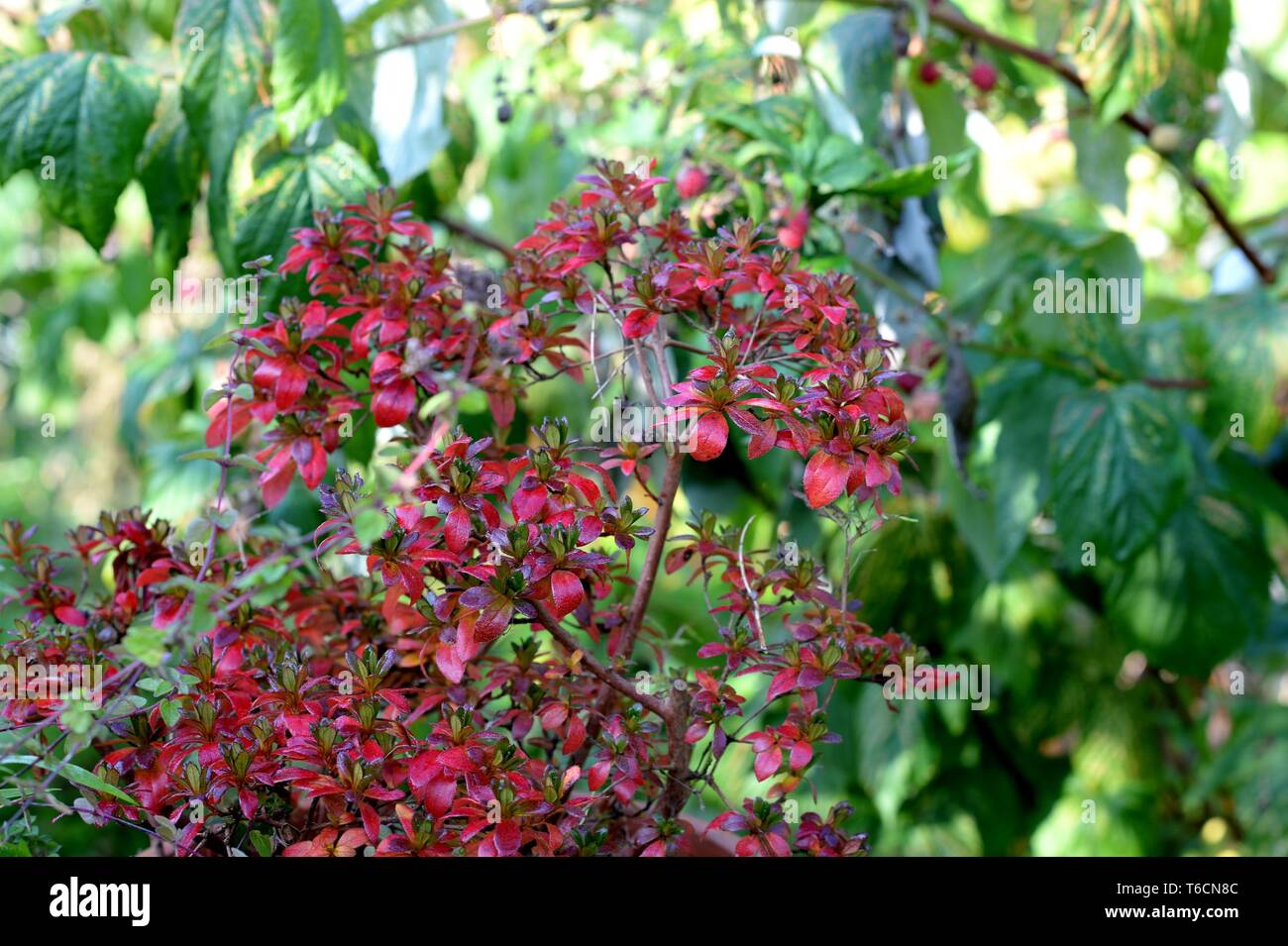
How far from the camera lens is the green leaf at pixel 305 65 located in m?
0.94

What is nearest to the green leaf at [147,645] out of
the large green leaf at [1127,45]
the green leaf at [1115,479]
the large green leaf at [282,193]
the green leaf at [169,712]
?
the green leaf at [169,712]

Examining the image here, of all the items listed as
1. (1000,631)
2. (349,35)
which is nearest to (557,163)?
(349,35)

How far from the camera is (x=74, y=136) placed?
97 centimetres

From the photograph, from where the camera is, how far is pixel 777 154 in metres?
1.01

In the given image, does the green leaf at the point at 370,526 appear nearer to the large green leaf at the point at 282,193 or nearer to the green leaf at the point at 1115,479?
the large green leaf at the point at 282,193

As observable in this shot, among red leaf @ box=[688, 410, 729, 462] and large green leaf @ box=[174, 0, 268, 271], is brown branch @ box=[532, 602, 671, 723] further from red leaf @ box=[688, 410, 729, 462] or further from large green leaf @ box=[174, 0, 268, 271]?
large green leaf @ box=[174, 0, 268, 271]

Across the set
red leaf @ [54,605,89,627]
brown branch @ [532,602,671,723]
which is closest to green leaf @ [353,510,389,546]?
brown branch @ [532,602,671,723]

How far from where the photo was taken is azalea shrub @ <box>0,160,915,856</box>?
62cm

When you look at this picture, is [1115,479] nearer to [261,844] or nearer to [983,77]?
[983,77]

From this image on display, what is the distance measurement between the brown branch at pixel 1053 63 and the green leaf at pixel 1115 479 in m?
0.37

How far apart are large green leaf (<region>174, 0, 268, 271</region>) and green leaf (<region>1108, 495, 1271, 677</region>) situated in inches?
39.8

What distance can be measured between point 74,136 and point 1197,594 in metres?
1.23

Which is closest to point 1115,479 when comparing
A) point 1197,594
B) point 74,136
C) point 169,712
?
point 1197,594
